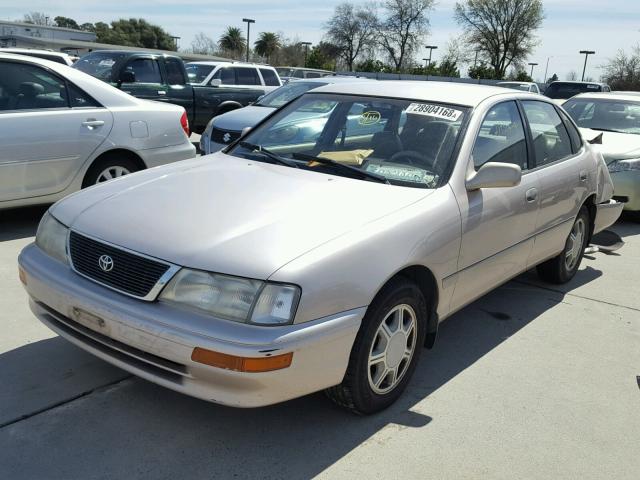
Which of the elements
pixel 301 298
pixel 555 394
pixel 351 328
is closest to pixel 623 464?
pixel 555 394

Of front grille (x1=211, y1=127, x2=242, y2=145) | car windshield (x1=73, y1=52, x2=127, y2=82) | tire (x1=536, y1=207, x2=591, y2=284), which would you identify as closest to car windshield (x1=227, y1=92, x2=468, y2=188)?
tire (x1=536, y1=207, x2=591, y2=284)

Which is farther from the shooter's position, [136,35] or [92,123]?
[136,35]

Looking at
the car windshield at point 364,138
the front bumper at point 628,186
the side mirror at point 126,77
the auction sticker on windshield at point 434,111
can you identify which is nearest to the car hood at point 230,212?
the car windshield at point 364,138

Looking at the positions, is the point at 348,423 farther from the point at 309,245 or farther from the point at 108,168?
the point at 108,168

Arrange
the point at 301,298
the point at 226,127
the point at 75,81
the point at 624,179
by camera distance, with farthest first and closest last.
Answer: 1. the point at 226,127
2. the point at 624,179
3. the point at 75,81
4. the point at 301,298

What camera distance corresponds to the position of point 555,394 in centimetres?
345

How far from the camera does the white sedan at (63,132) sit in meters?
5.37

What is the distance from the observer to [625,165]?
757 centimetres

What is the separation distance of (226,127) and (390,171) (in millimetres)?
5457

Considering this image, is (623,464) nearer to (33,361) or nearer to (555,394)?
(555,394)

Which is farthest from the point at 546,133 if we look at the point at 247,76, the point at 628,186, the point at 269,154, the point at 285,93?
the point at 247,76

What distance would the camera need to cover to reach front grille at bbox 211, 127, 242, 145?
332 inches

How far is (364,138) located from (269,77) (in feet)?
37.2

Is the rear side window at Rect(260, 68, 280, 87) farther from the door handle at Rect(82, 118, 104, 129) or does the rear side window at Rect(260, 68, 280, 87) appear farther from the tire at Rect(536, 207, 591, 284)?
the tire at Rect(536, 207, 591, 284)
